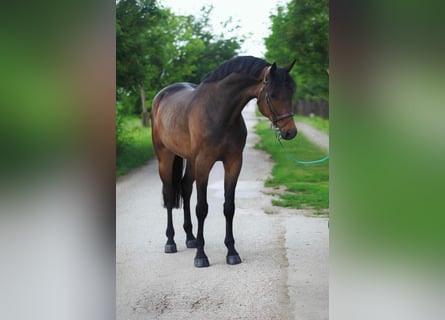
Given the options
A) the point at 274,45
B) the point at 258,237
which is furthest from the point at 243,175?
the point at 258,237

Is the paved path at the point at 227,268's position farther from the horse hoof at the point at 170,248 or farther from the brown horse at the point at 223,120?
→ the brown horse at the point at 223,120

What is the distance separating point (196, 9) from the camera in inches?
430

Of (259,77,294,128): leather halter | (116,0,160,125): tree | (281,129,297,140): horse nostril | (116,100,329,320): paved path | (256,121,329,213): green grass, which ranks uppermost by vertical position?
(116,0,160,125): tree

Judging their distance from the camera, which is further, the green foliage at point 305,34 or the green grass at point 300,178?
the green foliage at point 305,34

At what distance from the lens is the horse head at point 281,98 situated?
389cm

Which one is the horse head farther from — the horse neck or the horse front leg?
the horse front leg

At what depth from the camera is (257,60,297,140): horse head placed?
3.89 m

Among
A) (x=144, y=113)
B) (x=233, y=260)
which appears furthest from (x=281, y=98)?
(x=144, y=113)

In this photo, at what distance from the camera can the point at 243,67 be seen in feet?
13.6

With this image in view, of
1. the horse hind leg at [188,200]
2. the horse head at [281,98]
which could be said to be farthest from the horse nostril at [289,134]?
the horse hind leg at [188,200]

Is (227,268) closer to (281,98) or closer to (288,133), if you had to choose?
(288,133)

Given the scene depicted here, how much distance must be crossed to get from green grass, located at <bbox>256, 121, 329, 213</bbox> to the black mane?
2.71 meters

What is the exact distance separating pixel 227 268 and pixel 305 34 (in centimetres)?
514

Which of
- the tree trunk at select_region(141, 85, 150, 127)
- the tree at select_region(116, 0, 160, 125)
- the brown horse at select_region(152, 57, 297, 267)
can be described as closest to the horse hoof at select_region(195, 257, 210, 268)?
the brown horse at select_region(152, 57, 297, 267)
